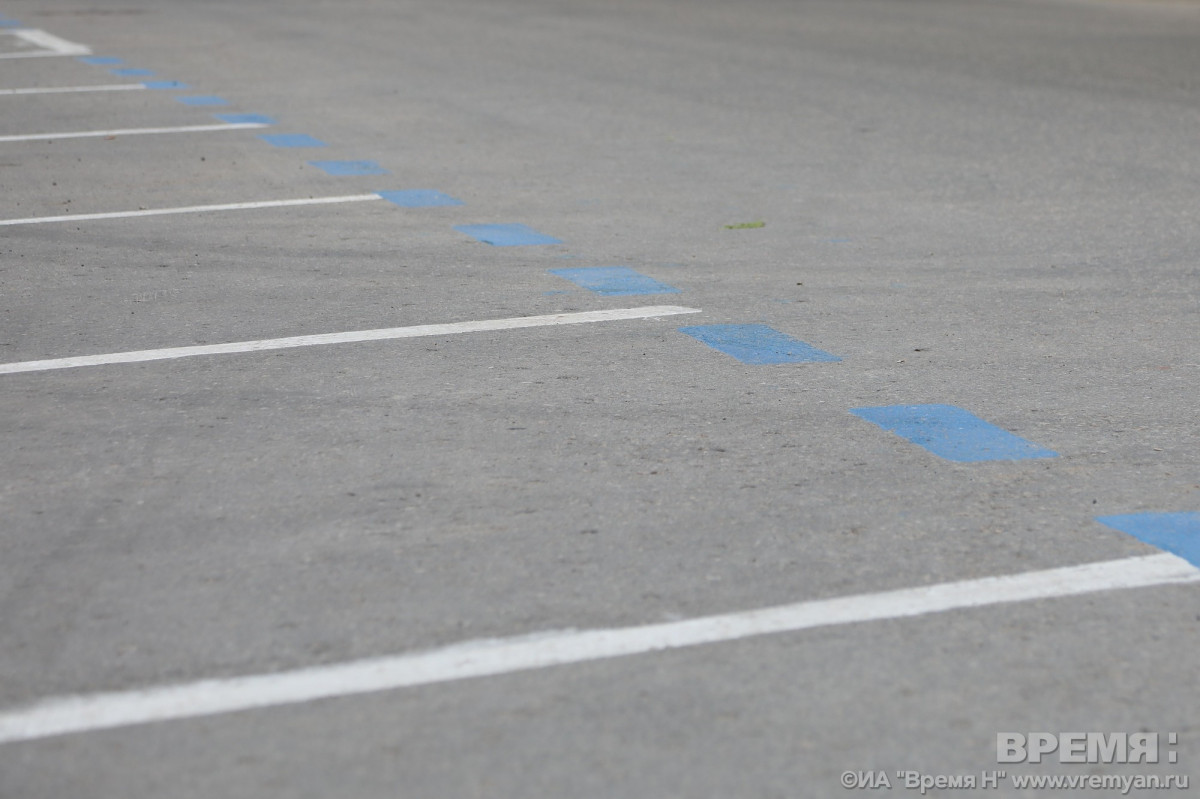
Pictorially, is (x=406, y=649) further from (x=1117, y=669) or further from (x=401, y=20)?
(x=401, y=20)

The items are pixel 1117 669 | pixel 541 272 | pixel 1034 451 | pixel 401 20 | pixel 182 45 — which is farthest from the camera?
pixel 401 20

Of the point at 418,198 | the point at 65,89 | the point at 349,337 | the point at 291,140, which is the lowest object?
the point at 65,89

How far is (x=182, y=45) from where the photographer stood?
1723 centimetres

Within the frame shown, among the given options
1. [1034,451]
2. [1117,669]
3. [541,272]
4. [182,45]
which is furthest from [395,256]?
[182,45]

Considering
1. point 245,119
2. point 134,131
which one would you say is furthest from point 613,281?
point 245,119

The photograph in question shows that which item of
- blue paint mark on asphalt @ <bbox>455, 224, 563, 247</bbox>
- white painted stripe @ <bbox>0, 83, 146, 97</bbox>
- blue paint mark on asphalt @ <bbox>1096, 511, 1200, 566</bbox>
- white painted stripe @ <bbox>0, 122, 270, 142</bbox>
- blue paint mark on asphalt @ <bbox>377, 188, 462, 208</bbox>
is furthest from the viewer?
white painted stripe @ <bbox>0, 83, 146, 97</bbox>

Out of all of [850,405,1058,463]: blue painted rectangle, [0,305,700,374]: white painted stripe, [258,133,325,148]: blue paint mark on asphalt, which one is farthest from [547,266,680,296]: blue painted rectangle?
[258,133,325,148]: blue paint mark on asphalt

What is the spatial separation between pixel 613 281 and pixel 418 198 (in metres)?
2.35

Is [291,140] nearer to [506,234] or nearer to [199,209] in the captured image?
Answer: [199,209]

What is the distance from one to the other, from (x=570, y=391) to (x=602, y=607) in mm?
1608

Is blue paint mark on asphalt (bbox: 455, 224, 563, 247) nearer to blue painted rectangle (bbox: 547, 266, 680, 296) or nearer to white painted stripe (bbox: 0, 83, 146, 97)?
blue painted rectangle (bbox: 547, 266, 680, 296)

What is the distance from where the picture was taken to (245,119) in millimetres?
11320

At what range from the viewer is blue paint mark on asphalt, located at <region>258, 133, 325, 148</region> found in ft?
33.2

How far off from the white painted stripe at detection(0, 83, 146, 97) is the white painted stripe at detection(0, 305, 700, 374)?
8.76 metres
